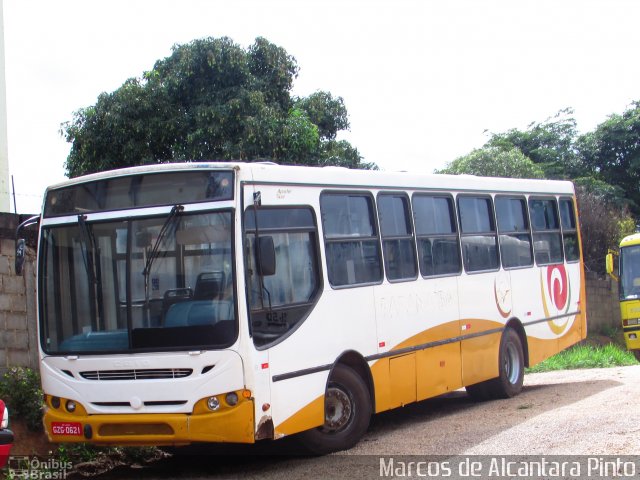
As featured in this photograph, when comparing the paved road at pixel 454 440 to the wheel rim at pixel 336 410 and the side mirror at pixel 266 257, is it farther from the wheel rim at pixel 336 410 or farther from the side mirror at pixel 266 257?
the side mirror at pixel 266 257

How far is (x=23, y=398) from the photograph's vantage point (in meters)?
9.64

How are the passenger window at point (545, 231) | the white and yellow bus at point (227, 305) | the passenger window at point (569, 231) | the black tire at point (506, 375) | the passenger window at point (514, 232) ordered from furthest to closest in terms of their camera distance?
1. the passenger window at point (569, 231)
2. the passenger window at point (545, 231)
3. the passenger window at point (514, 232)
4. the black tire at point (506, 375)
5. the white and yellow bus at point (227, 305)

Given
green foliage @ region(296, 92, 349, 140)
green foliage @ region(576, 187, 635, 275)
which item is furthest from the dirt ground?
green foliage @ region(576, 187, 635, 275)

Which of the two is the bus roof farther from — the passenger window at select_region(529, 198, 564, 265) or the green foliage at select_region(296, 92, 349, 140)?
the green foliage at select_region(296, 92, 349, 140)

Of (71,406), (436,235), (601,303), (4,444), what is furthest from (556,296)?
(601,303)

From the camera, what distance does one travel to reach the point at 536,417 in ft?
33.6

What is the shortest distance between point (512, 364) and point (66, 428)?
7046mm

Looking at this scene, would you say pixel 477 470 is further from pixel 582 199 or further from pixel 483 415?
pixel 582 199

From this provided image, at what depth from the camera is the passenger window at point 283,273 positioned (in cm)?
792

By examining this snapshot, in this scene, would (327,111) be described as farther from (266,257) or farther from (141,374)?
(141,374)

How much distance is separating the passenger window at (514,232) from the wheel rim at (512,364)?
121 centimetres

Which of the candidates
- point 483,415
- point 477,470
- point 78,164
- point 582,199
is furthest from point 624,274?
point 477,470

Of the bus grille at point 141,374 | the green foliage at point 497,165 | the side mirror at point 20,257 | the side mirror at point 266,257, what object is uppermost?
the green foliage at point 497,165

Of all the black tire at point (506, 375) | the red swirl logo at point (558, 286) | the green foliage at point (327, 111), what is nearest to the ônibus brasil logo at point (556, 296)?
the red swirl logo at point (558, 286)
